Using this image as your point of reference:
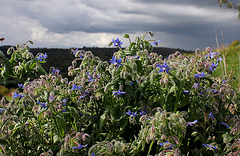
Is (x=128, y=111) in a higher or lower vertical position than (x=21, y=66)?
lower

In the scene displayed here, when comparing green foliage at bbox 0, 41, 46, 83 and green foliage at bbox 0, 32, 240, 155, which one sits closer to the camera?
green foliage at bbox 0, 32, 240, 155

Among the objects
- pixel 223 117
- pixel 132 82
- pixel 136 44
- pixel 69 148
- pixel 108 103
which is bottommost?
pixel 69 148

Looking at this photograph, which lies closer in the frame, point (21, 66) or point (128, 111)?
point (128, 111)

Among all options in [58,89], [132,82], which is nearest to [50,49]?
[58,89]

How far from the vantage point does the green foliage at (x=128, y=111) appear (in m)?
1.68

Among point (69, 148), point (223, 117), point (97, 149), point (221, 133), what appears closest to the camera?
point (97, 149)

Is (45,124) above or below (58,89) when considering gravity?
below

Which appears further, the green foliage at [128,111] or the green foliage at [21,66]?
the green foliage at [21,66]

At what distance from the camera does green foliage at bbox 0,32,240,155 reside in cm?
168

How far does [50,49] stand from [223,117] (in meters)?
6.95

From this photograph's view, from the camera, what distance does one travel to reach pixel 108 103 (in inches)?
75.6

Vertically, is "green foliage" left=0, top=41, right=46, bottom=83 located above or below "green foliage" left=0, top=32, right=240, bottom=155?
above

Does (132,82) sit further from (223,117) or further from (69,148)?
(223,117)

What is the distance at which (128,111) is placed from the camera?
1.88m
